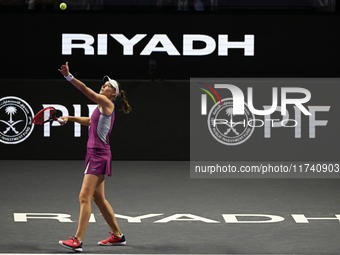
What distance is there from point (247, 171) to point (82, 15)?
4.17 m

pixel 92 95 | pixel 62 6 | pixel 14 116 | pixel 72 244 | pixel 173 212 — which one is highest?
pixel 62 6

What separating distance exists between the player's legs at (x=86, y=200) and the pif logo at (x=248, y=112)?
18.5 ft

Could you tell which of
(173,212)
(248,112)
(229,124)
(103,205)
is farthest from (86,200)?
(248,112)

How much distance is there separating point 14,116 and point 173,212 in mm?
4809

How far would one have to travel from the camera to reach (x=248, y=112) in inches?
444

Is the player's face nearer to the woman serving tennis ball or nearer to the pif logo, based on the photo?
the woman serving tennis ball

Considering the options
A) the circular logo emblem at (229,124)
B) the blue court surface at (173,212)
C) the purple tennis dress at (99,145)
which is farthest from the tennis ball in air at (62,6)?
the purple tennis dress at (99,145)

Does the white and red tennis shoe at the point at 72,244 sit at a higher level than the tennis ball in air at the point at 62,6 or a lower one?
lower

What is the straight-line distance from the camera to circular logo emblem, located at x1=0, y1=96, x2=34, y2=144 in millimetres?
11195

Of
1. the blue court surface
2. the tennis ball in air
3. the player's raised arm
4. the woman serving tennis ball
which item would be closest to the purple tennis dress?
the woman serving tennis ball

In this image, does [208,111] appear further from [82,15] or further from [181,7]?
[82,15]

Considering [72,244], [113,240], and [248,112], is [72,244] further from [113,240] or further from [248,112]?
[248,112]

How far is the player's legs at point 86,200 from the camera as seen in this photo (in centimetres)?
572

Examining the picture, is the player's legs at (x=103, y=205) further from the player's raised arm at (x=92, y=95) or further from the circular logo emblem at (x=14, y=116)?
the circular logo emblem at (x=14, y=116)
